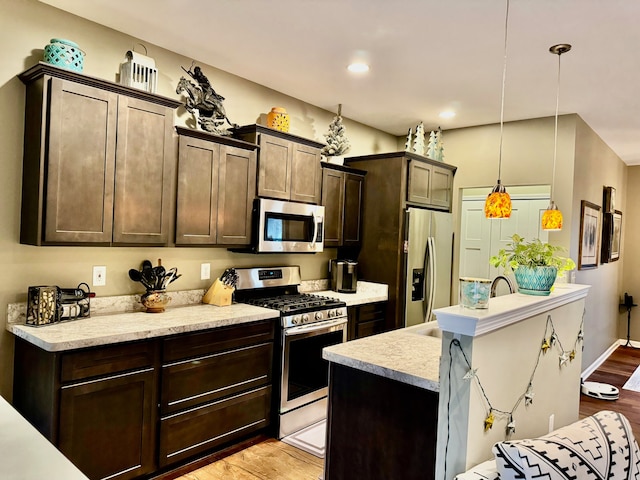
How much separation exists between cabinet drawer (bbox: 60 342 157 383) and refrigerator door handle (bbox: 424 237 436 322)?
9.29 feet

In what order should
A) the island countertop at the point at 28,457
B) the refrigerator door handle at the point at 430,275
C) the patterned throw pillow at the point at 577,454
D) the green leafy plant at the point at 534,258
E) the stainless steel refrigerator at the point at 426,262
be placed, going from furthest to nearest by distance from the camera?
the refrigerator door handle at the point at 430,275
the stainless steel refrigerator at the point at 426,262
the green leafy plant at the point at 534,258
the patterned throw pillow at the point at 577,454
the island countertop at the point at 28,457

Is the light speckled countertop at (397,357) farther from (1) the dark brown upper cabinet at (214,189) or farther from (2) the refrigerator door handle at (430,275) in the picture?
(2) the refrigerator door handle at (430,275)

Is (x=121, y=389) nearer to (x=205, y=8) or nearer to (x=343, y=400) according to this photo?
(x=343, y=400)

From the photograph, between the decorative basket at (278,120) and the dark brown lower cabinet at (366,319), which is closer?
the decorative basket at (278,120)

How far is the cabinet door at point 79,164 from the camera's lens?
2311mm

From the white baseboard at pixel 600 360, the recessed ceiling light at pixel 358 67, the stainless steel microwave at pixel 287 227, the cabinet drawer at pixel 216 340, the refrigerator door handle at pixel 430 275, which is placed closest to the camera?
the cabinet drawer at pixel 216 340

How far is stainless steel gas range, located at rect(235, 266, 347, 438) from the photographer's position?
10.3ft

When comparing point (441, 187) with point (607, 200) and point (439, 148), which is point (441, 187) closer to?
point (439, 148)

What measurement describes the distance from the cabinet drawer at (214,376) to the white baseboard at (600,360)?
3.37 m

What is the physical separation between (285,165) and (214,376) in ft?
5.69

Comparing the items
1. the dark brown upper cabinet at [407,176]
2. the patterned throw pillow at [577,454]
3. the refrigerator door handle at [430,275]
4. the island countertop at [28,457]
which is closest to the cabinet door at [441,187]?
the dark brown upper cabinet at [407,176]

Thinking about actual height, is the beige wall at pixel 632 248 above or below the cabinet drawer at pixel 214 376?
above

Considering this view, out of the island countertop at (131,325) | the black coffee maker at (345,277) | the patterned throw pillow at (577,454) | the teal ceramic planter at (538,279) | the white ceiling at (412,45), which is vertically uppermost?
the white ceiling at (412,45)

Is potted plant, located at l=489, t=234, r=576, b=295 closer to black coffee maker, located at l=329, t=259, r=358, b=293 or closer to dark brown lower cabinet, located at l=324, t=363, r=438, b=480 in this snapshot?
dark brown lower cabinet, located at l=324, t=363, r=438, b=480
